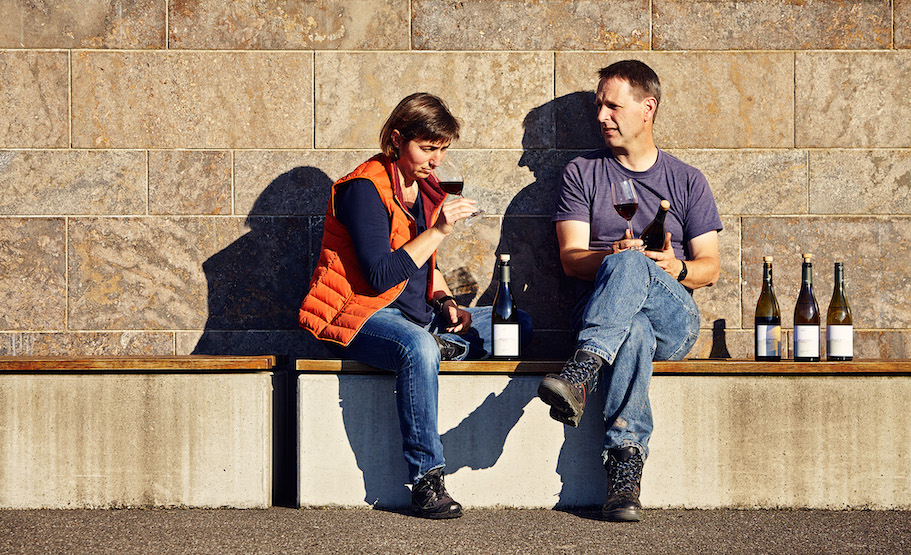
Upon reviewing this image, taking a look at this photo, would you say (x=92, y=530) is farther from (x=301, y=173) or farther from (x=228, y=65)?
(x=228, y=65)

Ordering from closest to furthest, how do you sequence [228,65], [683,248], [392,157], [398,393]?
[398,393] → [392,157] → [683,248] → [228,65]

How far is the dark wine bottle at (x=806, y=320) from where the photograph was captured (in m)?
3.41

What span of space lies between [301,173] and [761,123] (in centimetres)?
231

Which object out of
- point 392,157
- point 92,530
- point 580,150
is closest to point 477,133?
point 580,150

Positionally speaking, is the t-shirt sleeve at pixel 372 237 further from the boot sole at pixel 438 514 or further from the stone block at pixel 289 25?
the stone block at pixel 289 25

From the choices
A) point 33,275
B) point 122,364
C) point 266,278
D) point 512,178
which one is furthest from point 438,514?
point 33,275

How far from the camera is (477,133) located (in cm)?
415

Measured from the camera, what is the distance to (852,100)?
415 centimetres

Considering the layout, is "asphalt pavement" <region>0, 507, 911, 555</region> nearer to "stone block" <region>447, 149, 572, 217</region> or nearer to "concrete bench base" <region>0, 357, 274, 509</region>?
"concrete bench base" <region>0, 357, 274, 509</region>

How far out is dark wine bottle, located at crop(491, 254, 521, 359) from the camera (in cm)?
345

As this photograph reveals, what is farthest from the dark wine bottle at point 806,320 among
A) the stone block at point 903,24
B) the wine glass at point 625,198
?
the stone block at point 903,24

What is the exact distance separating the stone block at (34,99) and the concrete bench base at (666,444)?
6.54 ft

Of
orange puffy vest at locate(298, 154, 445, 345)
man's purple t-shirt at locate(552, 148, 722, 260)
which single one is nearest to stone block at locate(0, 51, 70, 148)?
orange puffy vest at locate(298, 154, 445, 345)

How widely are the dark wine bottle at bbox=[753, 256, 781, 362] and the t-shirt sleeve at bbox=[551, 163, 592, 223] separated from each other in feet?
2.89
